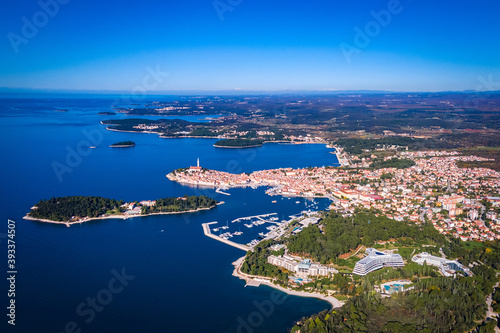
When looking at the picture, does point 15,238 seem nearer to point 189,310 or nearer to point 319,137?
point 189,310

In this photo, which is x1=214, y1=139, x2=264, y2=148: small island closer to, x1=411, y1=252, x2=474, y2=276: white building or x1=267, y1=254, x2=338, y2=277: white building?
x1=267, y1=254, x2=338, y2=277: white building

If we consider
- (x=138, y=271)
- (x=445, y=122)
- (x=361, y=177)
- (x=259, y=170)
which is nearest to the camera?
(x=138, y=271)

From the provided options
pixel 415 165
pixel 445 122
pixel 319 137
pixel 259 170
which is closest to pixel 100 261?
pixel 259 170

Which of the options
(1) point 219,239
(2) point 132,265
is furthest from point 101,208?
(1) point 219,239

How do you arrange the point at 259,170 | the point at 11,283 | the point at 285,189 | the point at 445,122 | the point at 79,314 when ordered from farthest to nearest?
the point at 445,122, the point at 259,170, the point at 285,189, the point at 11,283, the point at 79,314

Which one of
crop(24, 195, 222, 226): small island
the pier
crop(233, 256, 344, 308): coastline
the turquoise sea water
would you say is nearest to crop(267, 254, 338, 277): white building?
crop(233, 256, 344, 308): coastline
